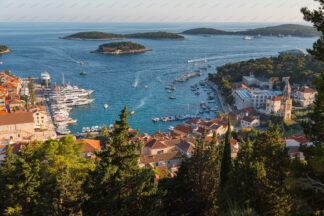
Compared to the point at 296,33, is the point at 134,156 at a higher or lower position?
lower

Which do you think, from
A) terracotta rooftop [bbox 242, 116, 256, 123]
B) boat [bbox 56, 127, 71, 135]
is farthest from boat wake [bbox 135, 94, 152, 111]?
terracotta rooftop [bbox 242, 116, 256, 123]

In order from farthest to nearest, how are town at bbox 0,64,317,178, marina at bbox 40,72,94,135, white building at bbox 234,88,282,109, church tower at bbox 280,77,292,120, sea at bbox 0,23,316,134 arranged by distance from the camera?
white building at bbox 234,88,282,109, sea at bbox 0,23,316,134, marina at bbox 40,72,94,135, church tower at bbox 280,77,292,120, town at bbox 0,64,317,178

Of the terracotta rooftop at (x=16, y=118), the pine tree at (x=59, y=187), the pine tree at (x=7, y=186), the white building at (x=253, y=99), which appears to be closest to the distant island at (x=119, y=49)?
the white building at (x=253, y=99)

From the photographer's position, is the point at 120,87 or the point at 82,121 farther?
the point at 120,87

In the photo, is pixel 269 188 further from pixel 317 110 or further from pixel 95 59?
pixel 95 59

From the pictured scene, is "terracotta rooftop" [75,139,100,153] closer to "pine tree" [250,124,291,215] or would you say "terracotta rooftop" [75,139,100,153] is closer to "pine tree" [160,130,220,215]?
"pine tree" [160,130,220,215]

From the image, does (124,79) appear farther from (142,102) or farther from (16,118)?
(16,118)

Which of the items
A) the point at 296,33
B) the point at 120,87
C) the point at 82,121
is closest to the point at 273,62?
the point at 120,87
